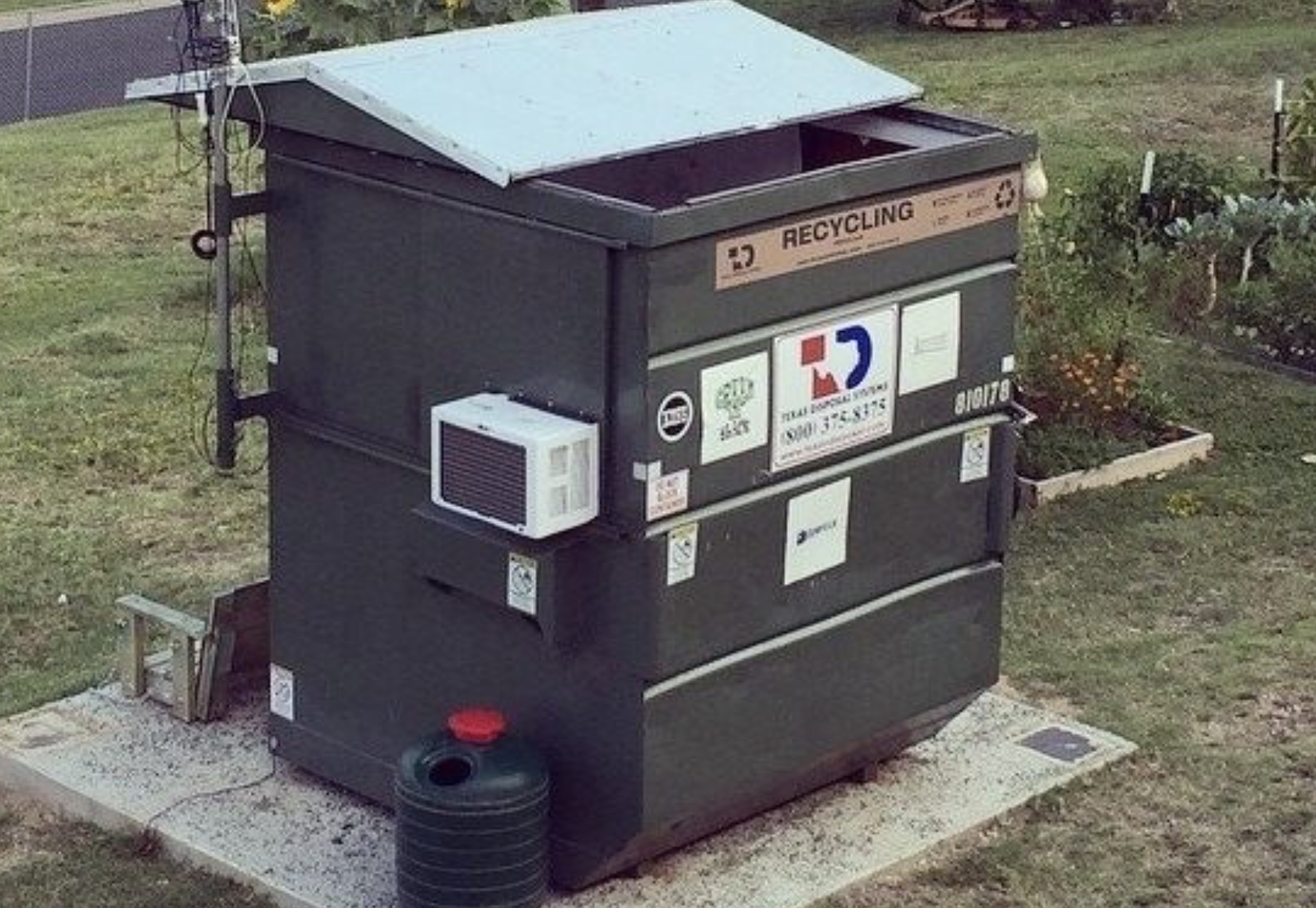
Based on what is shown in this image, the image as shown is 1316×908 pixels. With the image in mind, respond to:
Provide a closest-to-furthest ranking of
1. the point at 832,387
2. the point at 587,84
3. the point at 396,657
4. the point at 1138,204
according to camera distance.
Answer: the point at 832,387, the point at 587,84, the point at 396,657, the point at 1138,204

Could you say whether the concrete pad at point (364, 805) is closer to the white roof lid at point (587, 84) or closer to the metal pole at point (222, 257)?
the metal pole at point (222, 257)

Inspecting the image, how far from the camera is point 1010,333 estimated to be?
6711 mm

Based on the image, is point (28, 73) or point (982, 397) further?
point (28, 73)

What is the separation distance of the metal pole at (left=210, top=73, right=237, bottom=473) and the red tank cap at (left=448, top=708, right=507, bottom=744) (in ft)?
3.58

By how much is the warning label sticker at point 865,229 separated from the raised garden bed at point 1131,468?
2863 mm

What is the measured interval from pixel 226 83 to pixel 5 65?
18525mm

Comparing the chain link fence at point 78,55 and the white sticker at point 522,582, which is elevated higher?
the white sticker at point 522,582

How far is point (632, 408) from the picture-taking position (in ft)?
19.0

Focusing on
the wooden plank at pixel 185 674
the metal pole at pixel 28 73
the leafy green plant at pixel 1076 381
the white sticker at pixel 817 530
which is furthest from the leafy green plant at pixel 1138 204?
the metal pole at pixel 28 73

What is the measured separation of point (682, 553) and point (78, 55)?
20.0 metres

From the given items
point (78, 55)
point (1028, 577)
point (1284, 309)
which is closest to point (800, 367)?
point (1028, 577)

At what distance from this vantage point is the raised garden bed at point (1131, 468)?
9.38 meters

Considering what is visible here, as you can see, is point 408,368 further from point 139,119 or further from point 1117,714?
point 139,119

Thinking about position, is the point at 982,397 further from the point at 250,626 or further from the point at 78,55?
the point at 78,55
